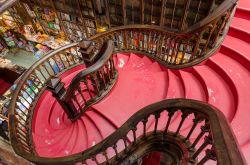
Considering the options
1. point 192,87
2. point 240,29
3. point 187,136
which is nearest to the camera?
point 187,136

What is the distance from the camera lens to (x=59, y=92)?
2916 mm

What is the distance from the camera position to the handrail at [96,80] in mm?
2621

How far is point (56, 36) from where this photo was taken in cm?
692

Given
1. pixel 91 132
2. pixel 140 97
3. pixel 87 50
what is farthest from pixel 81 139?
pixel 87 50

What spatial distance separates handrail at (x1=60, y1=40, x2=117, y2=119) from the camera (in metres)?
2.62

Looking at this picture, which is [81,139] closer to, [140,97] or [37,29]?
[140,97]

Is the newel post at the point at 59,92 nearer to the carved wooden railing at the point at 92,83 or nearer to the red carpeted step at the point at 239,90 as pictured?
the carved wooden railing at the point at 92,83

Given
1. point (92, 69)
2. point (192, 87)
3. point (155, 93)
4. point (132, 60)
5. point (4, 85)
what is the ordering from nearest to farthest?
point (92, 69) < point (192, 87) < point (155, 93) < point (132, 60) < point (4, 85)

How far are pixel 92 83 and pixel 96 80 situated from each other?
0.56 ft

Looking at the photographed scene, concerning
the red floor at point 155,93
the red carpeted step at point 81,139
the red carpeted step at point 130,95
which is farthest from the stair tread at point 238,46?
the red carpeted step at point 81,139

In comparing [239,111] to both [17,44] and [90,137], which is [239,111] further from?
[17,44]

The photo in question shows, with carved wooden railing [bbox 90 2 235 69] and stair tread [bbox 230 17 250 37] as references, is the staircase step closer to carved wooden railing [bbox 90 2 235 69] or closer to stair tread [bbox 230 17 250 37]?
stair tread [bbox 230 17 250 37]

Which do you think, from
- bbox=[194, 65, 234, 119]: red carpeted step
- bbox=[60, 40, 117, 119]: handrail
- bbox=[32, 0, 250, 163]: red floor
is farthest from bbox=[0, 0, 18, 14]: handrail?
bbox=[194, 65, 234, 119]: red carpeted step

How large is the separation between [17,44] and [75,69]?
15.2 ft
